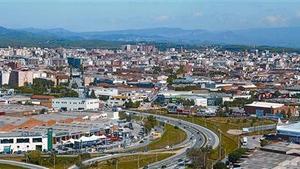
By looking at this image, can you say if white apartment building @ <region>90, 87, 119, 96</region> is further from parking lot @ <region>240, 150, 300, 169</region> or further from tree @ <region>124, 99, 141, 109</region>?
parking lot @ <region>240, 150, 300, 169</region>

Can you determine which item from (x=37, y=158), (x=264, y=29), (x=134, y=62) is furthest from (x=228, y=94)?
(x=264, y=29)

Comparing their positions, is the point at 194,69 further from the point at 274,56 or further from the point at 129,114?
the point at 129,114

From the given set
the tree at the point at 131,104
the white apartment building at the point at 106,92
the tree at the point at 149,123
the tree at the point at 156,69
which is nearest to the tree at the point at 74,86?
the white apartment building at the point at 106,92

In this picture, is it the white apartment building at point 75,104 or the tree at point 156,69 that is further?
the tree at point 156,69

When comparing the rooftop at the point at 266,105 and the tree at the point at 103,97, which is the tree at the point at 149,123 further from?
the tree at the point at 103,97

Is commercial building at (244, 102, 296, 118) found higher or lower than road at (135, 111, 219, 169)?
higher

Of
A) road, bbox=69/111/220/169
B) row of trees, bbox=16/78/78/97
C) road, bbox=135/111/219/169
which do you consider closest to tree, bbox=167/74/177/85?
row of trees, bbox=16/78/78/97
